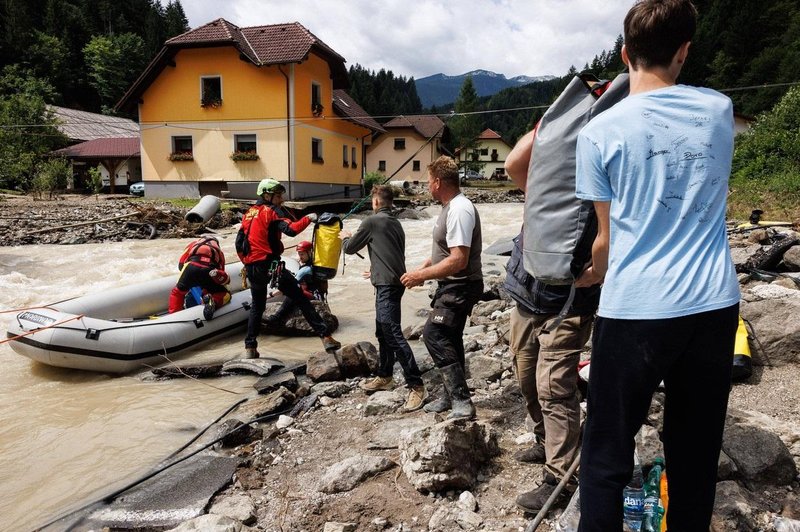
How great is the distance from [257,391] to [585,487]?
14.4ft

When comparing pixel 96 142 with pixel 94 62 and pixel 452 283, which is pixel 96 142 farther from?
pixel 452 283

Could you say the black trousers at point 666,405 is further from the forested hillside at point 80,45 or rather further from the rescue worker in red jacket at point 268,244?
the forested hillside at point 80,45

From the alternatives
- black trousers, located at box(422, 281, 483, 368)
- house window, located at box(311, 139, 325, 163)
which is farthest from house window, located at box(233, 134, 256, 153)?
black trousers, located at box(422, 281, 483, 368)

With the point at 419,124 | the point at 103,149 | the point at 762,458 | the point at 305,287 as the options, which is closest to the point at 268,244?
the point at 305,287

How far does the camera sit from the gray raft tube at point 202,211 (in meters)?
16.6

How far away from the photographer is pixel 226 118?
24.6 m

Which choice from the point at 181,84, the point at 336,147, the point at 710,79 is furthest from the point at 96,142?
the point at 710,79

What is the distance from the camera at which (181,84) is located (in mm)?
24891

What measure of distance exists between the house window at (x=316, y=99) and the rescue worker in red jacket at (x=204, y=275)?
63.1 feet

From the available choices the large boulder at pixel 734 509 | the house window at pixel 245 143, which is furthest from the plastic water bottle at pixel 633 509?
the house window at pixel 245 143

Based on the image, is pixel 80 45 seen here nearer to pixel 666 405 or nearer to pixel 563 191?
pixel 563 191

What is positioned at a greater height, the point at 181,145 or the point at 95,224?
the point at 181,145

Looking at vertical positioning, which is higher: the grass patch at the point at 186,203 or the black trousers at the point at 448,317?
the grass patch at the point at 186,203

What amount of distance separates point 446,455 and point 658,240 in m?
1.77
